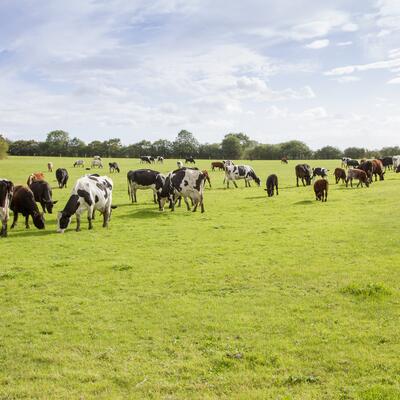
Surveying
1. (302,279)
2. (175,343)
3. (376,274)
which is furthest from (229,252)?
(175,343)

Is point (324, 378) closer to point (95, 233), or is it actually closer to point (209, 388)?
point (209, 388)

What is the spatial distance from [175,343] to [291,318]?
2681 millimetres

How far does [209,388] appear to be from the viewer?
6980mm

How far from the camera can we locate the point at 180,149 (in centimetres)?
13975

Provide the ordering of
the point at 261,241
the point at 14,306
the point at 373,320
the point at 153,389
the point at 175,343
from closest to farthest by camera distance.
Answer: the point at 153,389 → the point at 175,343 → the point at 373,320 → the point at 14,306 → the point at 261,241

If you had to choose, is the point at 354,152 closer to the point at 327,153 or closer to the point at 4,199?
the point at 327,153

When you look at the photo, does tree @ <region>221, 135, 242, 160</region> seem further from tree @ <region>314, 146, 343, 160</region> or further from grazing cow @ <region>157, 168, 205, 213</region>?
grazing cow @ <region>157, 168, 205, 213</region>

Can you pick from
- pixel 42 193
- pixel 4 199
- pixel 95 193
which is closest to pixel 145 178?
pixel 42 193

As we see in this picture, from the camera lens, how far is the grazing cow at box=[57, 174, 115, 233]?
63.2 feet

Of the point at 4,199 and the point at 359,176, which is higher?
the point at 359,176

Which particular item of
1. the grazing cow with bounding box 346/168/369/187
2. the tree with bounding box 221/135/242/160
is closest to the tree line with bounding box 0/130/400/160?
the tree with bounding box 221/135/242/160

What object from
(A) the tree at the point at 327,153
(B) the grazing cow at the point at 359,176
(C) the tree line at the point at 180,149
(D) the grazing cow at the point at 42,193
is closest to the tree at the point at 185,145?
(C) the tree line at the point at 180,149

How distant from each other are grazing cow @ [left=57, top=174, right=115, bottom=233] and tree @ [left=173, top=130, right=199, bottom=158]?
4524 inches

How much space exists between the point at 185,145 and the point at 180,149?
3.12m
